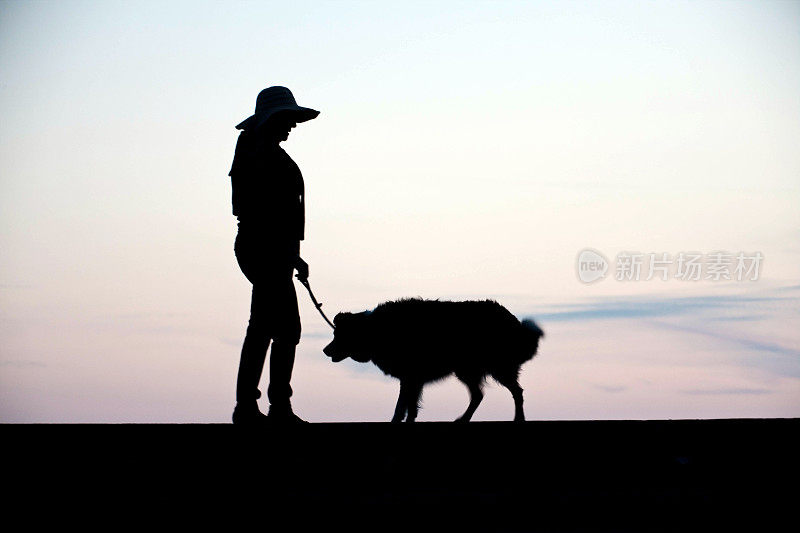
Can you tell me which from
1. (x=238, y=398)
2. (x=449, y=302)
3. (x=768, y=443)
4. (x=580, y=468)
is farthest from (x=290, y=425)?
(x=449, y=302)

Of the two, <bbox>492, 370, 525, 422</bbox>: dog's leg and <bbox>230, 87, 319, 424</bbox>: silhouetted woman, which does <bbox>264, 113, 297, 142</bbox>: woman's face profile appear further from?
<bbox>492, 370, 525, 422</bbox>: dog's leg

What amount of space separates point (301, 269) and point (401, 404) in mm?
3163

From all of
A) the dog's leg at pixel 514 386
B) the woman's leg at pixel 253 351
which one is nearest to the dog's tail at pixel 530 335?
the dog's leg at pixel 514 386

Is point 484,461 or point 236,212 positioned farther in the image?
point 236,212

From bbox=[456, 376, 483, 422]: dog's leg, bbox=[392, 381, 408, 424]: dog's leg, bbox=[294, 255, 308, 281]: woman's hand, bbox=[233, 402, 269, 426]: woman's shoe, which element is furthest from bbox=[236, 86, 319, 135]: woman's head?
bbox=[456, 376, 483, 422]: dog's leg

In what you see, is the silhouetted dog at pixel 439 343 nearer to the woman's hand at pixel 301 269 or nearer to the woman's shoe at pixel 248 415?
the woman's hand at pixel 301 269

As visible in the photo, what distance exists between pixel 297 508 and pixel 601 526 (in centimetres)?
119

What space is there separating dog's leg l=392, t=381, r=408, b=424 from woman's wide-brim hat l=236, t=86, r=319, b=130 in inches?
138

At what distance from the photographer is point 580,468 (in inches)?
180

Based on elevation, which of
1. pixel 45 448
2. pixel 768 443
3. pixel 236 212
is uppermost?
pixel 236 212

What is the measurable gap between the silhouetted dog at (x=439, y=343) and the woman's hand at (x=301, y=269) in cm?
311

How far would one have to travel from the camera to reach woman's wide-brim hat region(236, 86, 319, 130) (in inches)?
225

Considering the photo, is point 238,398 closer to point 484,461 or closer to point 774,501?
point 484,461

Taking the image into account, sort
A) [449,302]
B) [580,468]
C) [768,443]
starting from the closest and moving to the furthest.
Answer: [580,468] → [768,443] → [449,302]
